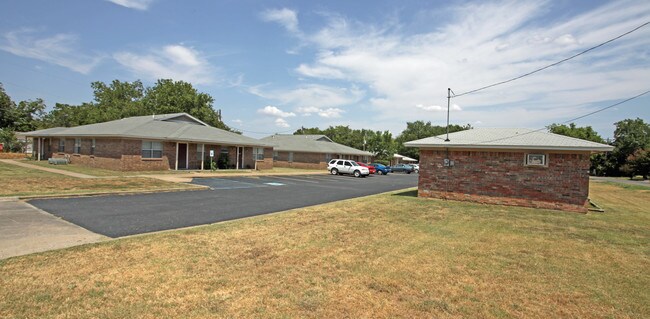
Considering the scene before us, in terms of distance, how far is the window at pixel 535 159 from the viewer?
46.6 feet

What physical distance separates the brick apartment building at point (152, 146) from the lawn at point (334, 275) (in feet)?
63.5

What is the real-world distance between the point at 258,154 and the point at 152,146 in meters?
11.5

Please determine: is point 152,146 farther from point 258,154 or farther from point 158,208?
point 158,208

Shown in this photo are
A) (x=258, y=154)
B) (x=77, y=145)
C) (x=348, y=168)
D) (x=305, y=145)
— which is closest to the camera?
(x=77, y=145)

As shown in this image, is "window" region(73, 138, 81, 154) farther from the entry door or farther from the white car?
the white car

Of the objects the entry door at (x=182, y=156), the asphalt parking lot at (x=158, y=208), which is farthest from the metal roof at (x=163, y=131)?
the asphalt parking lot at (x=158, y=208)

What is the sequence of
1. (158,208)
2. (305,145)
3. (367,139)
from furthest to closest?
1. (367,139)
2. (305,145)
3. (158,208)

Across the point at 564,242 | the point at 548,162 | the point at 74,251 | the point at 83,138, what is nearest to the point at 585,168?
the point at 548,162

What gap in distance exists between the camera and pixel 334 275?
5465mm

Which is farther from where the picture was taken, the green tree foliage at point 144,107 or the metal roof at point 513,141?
the green tree foliage at point 144,107

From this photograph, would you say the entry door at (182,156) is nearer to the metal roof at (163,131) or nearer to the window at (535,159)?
the metal roof at (163,131)

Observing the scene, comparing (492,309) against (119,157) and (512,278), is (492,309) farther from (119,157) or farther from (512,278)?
(119,157)

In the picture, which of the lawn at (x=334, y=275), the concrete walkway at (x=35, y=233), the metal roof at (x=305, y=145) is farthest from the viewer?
the metal roof at (x=305, y=145)

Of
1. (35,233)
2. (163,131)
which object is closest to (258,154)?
(163,131)
